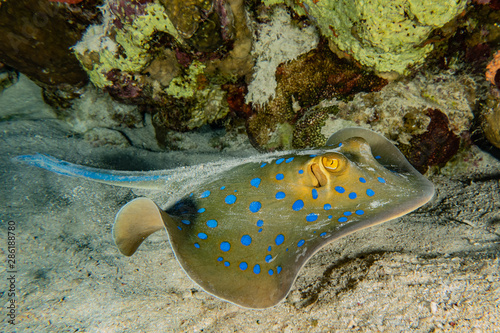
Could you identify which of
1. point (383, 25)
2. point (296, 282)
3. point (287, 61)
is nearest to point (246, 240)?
point (296, 282)

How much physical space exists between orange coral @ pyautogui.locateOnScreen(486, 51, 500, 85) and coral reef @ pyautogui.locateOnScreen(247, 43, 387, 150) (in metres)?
1.41

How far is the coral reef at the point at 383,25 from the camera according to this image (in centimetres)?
292

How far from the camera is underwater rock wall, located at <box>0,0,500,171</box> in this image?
3400mm

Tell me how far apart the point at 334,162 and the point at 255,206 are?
2.95ft

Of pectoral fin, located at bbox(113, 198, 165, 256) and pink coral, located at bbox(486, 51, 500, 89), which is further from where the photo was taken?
pink coral, located at bbox(486, 51, 500, 89)

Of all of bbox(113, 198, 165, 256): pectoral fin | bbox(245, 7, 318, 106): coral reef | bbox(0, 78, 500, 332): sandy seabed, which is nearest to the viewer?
bbox(0, 78, 500, 332): sandy seabed

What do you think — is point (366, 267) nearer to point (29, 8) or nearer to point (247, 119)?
point (247, 119)

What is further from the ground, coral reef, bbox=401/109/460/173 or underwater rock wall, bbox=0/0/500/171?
underwater rock wall, bbox=0/0/500/171

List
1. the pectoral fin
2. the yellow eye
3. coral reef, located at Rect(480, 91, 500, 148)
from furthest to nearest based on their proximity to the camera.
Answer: coral reef, located at Rect(480, 91, 500, 148), the yellow eye, the pectoral fin

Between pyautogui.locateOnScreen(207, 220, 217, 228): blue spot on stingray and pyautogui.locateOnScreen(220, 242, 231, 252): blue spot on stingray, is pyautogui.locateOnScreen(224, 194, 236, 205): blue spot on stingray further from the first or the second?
pyautogui.locateOnScreen(220, 242, 231, 252): blue spot on stingray

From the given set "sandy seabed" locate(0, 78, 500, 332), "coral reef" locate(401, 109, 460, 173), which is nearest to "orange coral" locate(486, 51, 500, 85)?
"coral reef" locate(401, 109, 460, 173)

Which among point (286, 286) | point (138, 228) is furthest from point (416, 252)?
point (138, 228)

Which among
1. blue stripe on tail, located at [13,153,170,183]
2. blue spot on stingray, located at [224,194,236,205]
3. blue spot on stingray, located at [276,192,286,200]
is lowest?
blue spot on stingray, located at [224,194,236,205]

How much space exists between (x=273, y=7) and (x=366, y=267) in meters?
4.59
